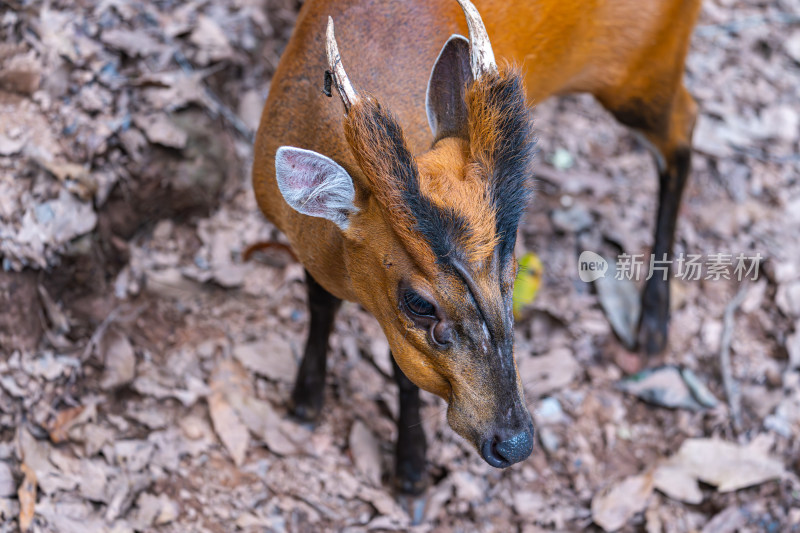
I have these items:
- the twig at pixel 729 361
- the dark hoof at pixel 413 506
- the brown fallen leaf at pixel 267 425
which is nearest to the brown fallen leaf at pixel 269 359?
the brown fallen leaf at pixel 267 425

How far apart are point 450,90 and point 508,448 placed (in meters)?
1.42

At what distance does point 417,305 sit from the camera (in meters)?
2.87

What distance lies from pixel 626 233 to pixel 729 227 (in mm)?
825

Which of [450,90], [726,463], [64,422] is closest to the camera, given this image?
[450,90]

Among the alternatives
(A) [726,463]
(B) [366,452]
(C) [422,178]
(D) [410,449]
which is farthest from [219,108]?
(A) [726,463]

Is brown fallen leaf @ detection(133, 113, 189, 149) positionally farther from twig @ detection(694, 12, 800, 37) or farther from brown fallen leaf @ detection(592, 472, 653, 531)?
twig @ detection(694, 12, 800, 37)

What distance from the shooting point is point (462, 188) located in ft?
9.29

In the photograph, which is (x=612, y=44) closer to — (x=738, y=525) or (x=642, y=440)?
(x=642, y=440)

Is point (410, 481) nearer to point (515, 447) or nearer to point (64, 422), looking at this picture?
point (515, 447)

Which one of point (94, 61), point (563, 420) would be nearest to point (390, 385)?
point (563, 420)

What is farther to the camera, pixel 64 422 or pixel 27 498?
pixel 64 422

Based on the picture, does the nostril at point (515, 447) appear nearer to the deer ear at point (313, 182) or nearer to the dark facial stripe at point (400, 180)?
the dark facial stripe at point (400, 180)

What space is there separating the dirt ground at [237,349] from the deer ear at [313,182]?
114 centimetres

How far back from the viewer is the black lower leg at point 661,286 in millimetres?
5164
